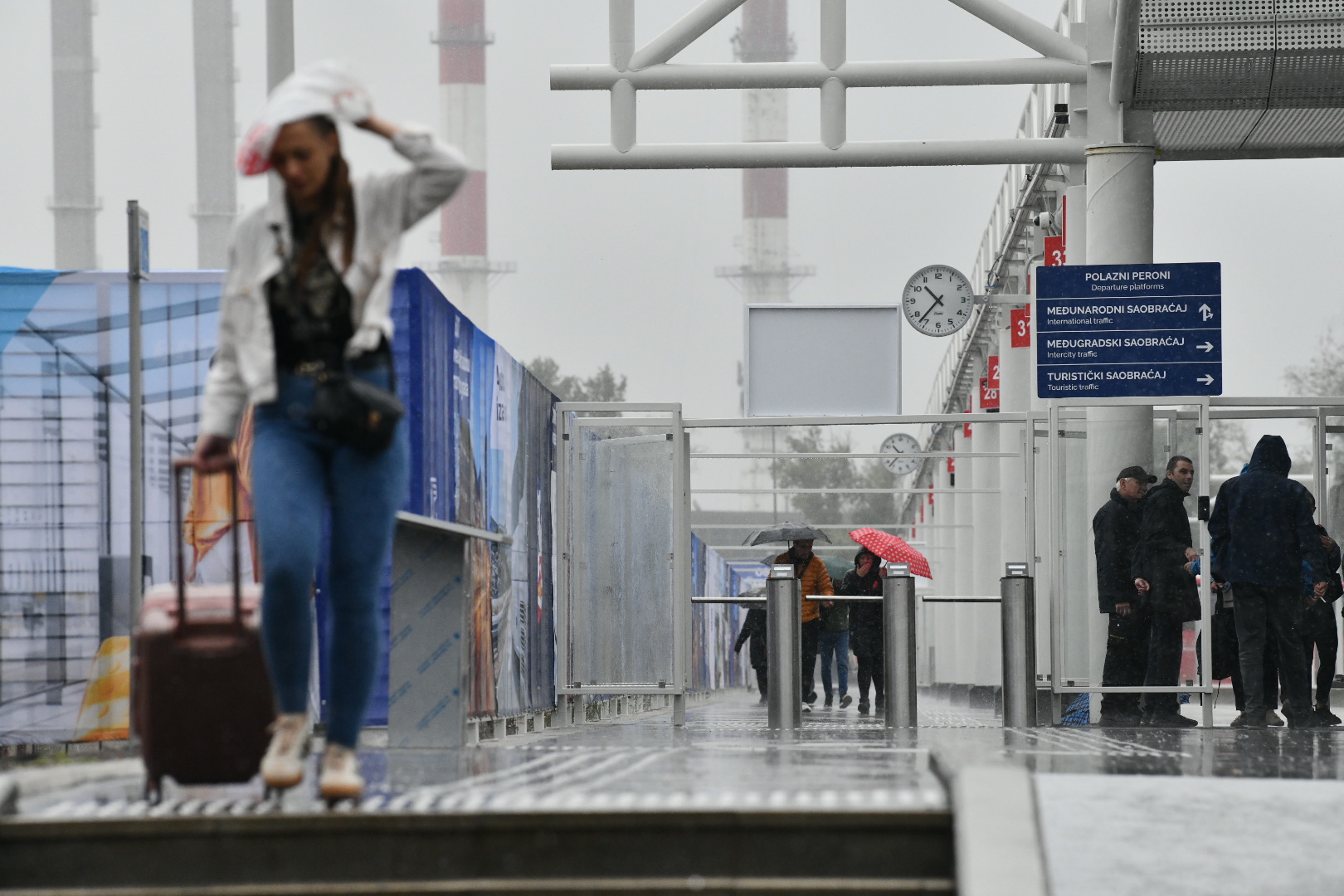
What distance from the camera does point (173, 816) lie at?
4.29m

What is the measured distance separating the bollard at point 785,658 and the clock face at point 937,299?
878 cm

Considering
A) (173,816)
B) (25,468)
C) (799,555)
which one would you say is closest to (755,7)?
(799,555)

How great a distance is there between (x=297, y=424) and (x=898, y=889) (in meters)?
1.70

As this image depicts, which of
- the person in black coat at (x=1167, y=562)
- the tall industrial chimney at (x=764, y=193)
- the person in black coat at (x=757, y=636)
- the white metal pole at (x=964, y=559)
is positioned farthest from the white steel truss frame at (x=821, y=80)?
the tall industrial chimney at (x=764, y=193)

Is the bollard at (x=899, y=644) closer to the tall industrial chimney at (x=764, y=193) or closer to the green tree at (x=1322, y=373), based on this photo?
the green tree at (x=1322, y=373)

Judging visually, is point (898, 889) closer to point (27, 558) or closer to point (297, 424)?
point (297, 424)

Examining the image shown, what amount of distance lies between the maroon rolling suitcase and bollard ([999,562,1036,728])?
952 centimetres

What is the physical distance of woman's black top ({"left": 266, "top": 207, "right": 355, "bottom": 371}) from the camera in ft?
15.0

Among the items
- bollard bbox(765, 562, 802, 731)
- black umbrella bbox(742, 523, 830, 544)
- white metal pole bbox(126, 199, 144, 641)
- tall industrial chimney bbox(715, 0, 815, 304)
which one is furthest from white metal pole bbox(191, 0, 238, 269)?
tall industrial chimney bbox(715, 0, 815, 304)

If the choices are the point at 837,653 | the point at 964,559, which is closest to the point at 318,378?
the point at 837,653

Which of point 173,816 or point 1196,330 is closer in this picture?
point 173,816

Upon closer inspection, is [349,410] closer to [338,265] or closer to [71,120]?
[338,265]

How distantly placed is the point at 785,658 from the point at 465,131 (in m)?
67.7

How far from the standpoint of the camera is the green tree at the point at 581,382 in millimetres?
104438
